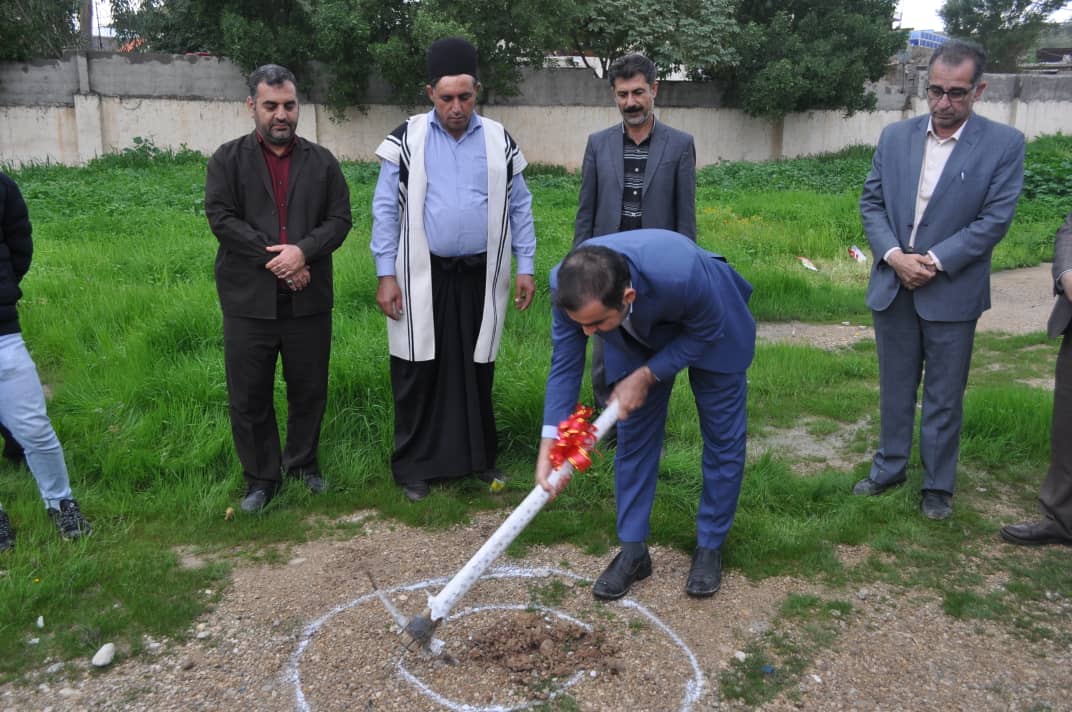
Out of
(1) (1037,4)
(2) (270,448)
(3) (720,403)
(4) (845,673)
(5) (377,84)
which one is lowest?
(4) (845,673)

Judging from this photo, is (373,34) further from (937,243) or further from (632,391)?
(632,391)

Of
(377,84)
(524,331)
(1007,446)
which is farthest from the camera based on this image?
(377,84)

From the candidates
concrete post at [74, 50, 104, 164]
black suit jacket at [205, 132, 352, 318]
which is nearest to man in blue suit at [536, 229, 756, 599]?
black suit jacket at [205, 132, 352, 318]

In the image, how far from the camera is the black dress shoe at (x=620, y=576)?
3.48m

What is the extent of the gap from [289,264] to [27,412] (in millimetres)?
1197

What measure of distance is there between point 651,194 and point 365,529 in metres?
2.11

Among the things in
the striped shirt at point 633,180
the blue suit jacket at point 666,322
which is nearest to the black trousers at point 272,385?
the blue suit jacket at point 666,322

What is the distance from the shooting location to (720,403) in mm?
3447

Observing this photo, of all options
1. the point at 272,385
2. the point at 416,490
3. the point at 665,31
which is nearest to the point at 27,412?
the point at 272,385

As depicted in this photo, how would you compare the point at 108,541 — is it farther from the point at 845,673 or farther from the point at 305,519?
the point at 845,673

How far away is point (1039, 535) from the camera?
12.9 feet

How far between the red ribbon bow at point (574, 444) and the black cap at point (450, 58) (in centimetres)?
190

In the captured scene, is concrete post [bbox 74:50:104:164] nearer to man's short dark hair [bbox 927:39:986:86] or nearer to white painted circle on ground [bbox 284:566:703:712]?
white painted circle on ground [bbox 284:566:703:712]

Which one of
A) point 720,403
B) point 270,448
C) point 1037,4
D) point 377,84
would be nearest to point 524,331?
point 270,448
